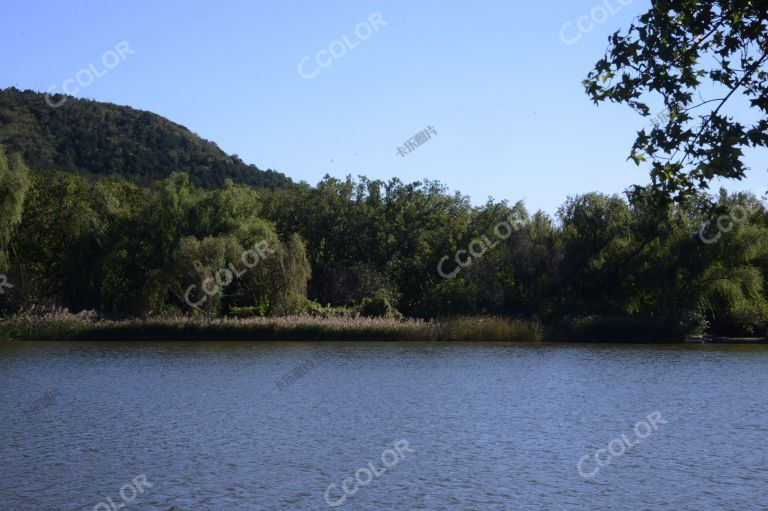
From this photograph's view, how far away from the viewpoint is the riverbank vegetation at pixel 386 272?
40469 millimetres

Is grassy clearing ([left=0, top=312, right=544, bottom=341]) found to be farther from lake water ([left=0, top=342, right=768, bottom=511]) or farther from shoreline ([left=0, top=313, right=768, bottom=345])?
lake water ([left=0, top=342, right=768, bottom=511])

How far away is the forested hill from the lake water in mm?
53796

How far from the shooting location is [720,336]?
42469 millimetres

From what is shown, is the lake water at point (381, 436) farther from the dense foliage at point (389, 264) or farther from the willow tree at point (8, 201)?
the willow tree at point (8, 201)

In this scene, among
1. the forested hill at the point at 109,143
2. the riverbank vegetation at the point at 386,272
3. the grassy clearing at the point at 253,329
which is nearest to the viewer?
the grassy clearing at the point at 253,329

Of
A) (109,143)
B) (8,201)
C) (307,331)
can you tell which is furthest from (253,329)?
(109,143)

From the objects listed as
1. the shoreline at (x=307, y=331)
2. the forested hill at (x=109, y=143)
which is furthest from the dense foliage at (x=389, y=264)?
the forested hill at (x=109, y=143)

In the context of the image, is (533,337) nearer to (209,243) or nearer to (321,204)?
(209,243)

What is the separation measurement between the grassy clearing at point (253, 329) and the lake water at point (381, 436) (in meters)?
10.4

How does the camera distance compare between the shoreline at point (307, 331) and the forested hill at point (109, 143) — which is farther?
the forested hill at point (109, 143)

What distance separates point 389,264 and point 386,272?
796 millimetres

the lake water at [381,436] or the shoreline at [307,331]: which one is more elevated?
the shoreline at [307,331]

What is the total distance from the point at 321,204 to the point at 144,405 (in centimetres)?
3752

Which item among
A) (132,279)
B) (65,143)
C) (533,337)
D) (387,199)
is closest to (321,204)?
(387,199)
